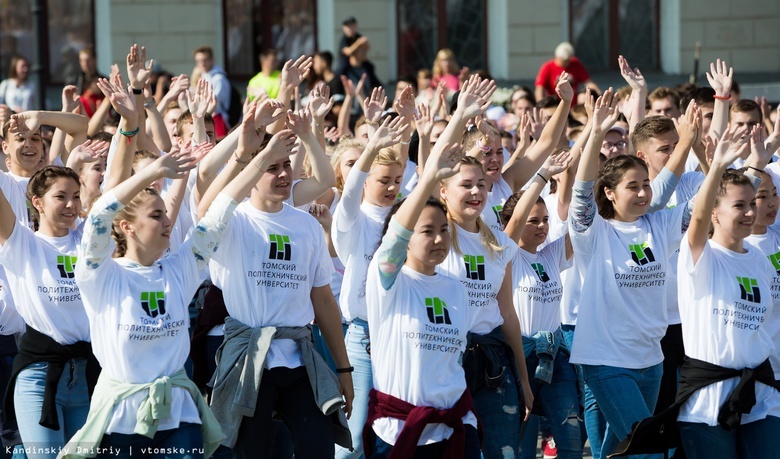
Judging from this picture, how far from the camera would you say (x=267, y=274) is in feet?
21.1

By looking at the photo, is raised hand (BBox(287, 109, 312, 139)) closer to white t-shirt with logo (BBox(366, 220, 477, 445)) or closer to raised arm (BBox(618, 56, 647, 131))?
white t-shirt with logo (BBox(366, 220, 477, 445))

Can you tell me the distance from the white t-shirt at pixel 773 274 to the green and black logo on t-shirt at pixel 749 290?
0.24 meters

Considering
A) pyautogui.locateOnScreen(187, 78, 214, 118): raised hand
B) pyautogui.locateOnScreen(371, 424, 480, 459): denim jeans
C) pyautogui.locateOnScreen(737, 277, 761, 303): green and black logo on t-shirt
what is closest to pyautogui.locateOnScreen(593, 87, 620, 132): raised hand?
pyautogui.locateOnScreen(737, 277, 761, 303): green and black logo on t-shirt

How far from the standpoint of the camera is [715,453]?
6.45 metres

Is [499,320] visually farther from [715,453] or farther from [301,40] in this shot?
[301,40]

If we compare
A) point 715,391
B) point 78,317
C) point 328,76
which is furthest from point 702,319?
point 328,76

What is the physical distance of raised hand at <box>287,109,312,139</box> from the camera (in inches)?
264

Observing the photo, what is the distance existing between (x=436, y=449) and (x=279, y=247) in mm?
1219

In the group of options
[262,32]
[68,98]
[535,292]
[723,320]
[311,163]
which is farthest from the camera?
[262,32]

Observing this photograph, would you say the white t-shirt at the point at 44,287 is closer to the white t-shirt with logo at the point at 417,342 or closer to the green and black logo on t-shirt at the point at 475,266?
the white t-shirt with logo at the point at 417,342

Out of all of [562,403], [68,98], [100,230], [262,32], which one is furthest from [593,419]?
[262,32]

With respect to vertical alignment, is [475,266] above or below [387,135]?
below

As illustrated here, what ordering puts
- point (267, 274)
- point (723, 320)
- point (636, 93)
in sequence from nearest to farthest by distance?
point (267, 274), point (723, 320), point (636, 93)

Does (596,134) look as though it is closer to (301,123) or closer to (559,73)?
(301,123)
